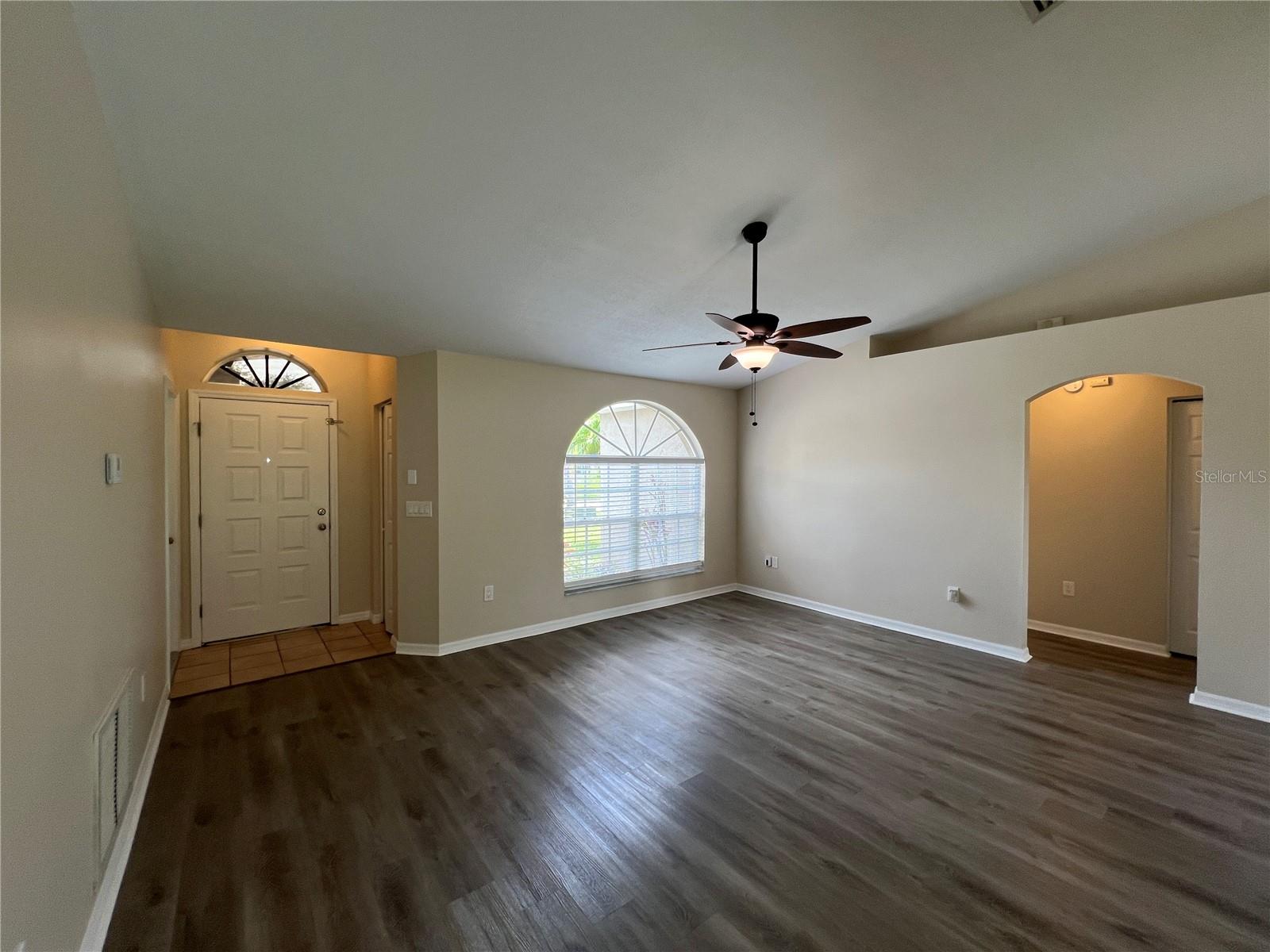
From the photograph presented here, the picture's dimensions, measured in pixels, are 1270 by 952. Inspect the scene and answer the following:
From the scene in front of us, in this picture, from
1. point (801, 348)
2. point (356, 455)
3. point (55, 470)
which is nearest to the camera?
point (55, 470)

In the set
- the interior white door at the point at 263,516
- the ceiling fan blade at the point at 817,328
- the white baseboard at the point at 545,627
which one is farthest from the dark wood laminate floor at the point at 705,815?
the ceiling fan blade at the point at 817,328

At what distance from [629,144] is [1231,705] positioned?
4.81 meters

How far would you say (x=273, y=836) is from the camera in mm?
2084

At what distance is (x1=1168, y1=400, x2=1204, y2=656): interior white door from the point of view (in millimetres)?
3971

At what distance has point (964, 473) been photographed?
426cm

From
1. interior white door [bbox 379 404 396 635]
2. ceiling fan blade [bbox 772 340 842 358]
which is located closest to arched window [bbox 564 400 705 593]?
interior white door [bbox 379 404 396 635]

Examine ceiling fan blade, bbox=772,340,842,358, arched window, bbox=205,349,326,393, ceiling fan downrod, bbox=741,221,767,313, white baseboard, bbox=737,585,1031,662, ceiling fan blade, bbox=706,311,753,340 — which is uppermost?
ceiling fan downrod, bbox=741,221,767,313

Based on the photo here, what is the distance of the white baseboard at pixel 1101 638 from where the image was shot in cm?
416

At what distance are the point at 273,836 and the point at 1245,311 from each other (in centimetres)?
586

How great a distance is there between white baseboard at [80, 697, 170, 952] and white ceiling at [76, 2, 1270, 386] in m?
2.51

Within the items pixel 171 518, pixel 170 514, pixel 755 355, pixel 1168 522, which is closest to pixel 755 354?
pixel 755 355

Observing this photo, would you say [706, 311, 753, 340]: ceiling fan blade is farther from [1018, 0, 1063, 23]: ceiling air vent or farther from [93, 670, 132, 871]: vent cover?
[93, 670, 132, 871]: vent cover

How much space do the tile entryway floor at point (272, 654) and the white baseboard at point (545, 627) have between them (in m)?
0.32

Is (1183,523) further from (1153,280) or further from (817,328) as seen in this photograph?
(817,328)
